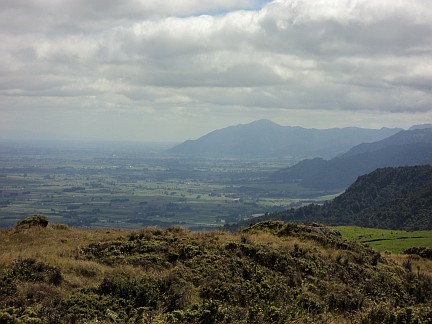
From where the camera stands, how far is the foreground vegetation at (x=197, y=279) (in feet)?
40.2

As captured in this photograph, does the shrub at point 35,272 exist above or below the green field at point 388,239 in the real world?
above

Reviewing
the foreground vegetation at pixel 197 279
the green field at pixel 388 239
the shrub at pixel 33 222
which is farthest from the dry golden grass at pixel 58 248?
the green field at pixel 388 239

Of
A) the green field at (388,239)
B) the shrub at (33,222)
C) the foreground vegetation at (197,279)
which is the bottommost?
the green field at (388,239)

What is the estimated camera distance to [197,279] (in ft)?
53.8

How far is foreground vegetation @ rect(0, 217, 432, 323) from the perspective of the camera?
12242 mm

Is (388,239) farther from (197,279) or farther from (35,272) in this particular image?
(35,272)

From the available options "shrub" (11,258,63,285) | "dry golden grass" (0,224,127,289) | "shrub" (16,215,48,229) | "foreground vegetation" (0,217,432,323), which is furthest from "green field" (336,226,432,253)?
"shrub" (11,258,63,285)

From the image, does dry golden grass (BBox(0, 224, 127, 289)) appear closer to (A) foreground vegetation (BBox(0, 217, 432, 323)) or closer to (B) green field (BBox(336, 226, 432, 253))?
(A) foreground vegetation (BBox(0, 217, 432, 323))

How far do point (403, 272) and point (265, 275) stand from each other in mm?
10376

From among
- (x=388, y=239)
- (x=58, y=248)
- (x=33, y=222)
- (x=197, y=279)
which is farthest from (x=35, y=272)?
(x=388, y=239)

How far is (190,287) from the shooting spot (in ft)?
50.4

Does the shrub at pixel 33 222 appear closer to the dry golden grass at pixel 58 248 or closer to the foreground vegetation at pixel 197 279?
the foreground vegetation at pixel 197 279

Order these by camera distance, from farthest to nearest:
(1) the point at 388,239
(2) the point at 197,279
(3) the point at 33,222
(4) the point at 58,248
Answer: (1) the point at 388,239, (3) the point at 33,222, (4) the point at 58,248, (2) the point at 197,279

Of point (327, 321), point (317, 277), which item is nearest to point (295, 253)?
point (317, 277)
